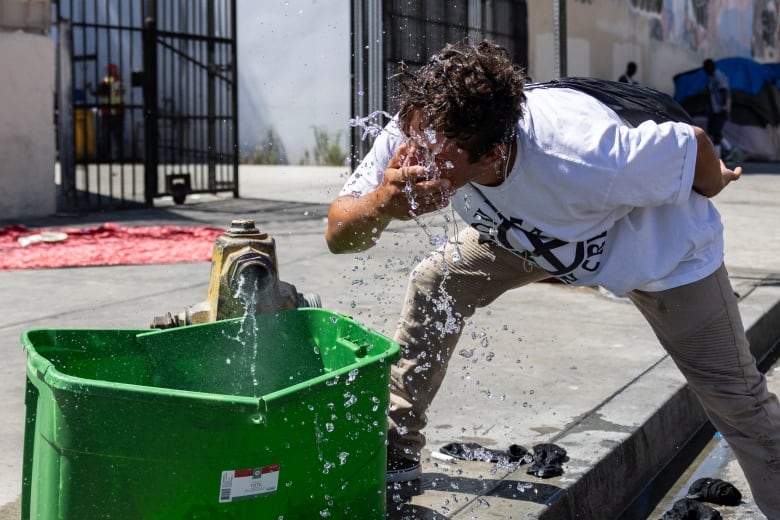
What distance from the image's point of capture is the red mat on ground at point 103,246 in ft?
25.2

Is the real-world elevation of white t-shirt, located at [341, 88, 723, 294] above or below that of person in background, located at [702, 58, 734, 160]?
below

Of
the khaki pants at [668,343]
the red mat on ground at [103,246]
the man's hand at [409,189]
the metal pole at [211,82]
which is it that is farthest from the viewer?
the metal pole at [211,82]

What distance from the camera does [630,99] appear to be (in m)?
2.94

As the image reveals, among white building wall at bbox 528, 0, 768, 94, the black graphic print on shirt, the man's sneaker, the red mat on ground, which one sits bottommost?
the man's sneaker

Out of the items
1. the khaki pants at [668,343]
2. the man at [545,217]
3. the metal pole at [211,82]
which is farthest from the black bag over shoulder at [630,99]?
the metal pole at [211,82]

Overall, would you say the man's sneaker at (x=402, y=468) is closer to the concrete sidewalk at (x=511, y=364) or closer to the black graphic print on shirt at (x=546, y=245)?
the concrete sidewalk at (x=511, y=364)

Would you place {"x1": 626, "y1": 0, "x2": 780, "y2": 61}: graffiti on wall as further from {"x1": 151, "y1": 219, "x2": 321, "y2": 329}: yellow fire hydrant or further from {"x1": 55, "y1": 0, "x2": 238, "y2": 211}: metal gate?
{"x1": 151, "y1": 219, "x2": 321, "y2": 329}: yellow fire hydrant

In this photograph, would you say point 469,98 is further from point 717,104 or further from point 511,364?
point 717,104

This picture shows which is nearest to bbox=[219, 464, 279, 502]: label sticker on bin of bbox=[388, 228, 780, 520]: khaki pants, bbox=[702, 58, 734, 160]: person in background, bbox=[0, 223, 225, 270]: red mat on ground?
bbox=[388, 228, 780, 520]: khaki pants

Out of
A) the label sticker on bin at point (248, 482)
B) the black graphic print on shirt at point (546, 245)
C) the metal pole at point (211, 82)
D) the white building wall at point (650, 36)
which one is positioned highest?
the white building wall at point (650, 36)

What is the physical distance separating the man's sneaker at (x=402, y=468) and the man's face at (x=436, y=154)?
1129mm

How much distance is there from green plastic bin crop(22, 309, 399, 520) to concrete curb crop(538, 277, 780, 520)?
907 mm

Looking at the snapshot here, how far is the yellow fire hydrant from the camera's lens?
3609mm

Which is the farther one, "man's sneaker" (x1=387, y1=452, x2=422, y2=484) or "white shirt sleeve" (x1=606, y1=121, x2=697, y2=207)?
"man's sneaker" (x1=387, y1=452, x2=422, y2=484)
